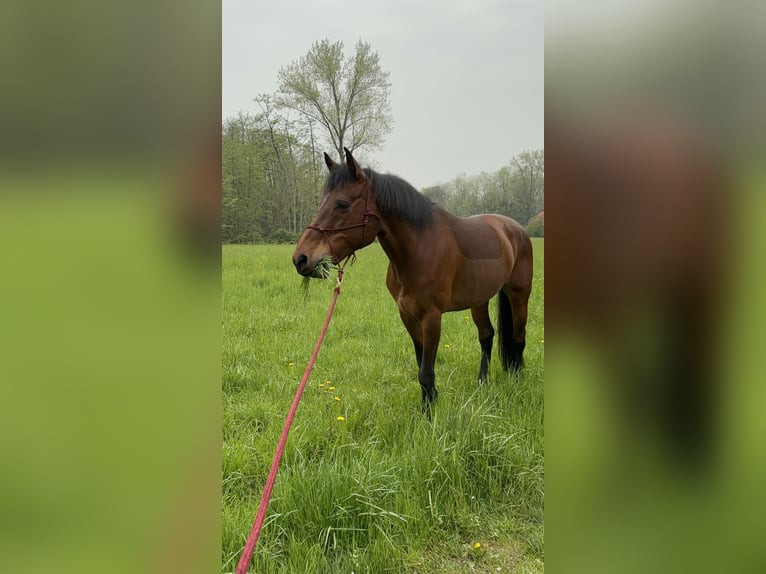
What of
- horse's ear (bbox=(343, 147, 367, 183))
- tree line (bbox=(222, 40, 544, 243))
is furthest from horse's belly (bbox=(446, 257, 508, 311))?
tree line (bbox=(222, 40, 544, 243))

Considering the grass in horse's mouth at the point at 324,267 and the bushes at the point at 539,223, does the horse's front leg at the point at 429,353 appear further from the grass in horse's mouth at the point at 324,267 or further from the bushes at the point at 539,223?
the bushes at the point at 539,223

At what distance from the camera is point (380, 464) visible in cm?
219

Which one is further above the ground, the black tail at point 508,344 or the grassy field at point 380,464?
the black tail at point 508,344

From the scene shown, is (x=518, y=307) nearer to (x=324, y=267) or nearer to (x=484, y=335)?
(x=484, y=335)

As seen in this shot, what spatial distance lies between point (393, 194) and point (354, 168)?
1.12 ft

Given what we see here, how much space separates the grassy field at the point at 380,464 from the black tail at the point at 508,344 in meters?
0.16

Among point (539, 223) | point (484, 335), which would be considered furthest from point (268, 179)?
point (539, 223)

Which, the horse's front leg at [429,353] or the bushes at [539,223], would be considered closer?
the bushes at [539,223]

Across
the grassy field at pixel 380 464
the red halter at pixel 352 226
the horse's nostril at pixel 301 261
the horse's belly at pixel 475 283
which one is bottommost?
the grassy field at pixel 380 464

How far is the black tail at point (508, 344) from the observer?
3.94m

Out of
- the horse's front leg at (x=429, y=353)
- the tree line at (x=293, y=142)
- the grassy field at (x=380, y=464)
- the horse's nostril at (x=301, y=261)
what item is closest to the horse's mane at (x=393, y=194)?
the horse's nostril at (x=301, y=261)

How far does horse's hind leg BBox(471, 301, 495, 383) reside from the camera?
4.02 m
